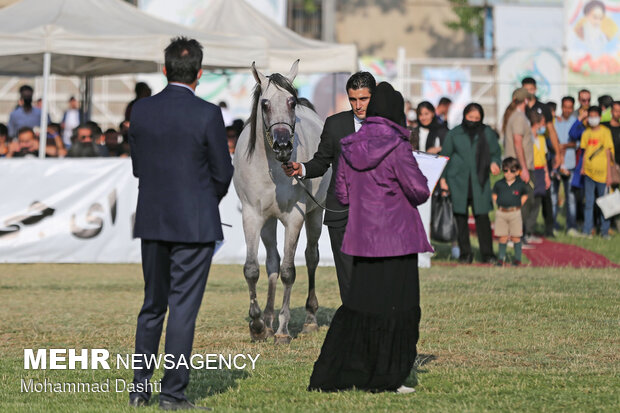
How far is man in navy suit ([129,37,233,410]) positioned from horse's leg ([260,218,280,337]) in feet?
11.7

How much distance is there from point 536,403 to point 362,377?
3.80 feet

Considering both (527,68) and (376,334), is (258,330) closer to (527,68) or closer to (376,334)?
(376,334)

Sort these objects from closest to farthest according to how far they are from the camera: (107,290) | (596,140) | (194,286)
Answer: (194,286) < (107,290) < (596,140)

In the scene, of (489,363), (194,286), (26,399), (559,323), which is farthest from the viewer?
(559,323)

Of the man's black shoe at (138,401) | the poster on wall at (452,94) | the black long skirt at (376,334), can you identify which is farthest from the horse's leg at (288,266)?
the poster on wall at (452,94)

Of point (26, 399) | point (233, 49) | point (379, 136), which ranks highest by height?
point (233, 49)

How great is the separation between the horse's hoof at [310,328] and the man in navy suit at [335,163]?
1743 mm

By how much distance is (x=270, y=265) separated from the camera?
10.8 m

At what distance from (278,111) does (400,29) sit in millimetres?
37063

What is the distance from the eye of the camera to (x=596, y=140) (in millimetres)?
20156

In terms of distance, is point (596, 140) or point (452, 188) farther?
point (596, 140)

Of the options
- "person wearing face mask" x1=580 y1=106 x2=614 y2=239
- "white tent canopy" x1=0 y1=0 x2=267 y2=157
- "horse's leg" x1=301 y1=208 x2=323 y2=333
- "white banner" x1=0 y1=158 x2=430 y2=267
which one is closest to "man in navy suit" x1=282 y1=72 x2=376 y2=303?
"horse's leg" x1=301 y1=208 x2=323 y2=333

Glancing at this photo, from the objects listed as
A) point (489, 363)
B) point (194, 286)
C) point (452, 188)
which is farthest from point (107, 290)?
point (194, 286)

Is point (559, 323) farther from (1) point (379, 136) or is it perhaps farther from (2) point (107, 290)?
(2) point (107, 290)
